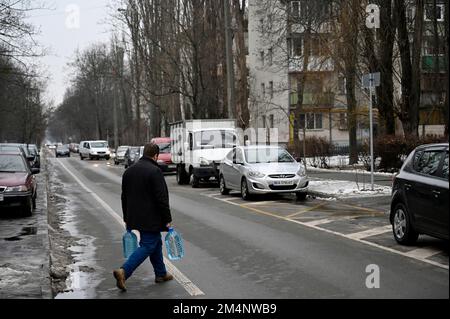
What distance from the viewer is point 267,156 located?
18.4 metres

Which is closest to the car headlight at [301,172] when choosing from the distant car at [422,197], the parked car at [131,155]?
the distant car at [422,197]

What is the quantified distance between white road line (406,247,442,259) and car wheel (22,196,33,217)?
9.19 metres

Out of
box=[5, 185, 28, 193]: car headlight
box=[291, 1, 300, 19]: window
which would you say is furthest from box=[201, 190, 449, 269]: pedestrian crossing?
box=[291, 1, 300, 19]: window

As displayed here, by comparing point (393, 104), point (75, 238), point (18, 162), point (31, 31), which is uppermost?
point (31, 31)

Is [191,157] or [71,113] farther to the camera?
[71,113]

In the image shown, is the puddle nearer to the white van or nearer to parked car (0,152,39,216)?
parked car (0,152,39,216)

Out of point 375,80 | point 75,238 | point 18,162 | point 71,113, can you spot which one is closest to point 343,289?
point 75,238

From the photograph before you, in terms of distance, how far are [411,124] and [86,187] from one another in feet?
41.7

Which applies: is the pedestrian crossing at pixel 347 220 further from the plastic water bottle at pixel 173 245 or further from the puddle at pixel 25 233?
the puddle at pixel 25 233

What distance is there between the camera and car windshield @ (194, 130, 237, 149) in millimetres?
23906

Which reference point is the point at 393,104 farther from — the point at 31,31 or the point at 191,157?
the point at 31,31

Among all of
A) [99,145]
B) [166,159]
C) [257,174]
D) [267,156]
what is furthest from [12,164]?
[99,145]

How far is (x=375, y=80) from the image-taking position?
1648 cm

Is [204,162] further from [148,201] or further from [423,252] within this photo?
[148,201]
